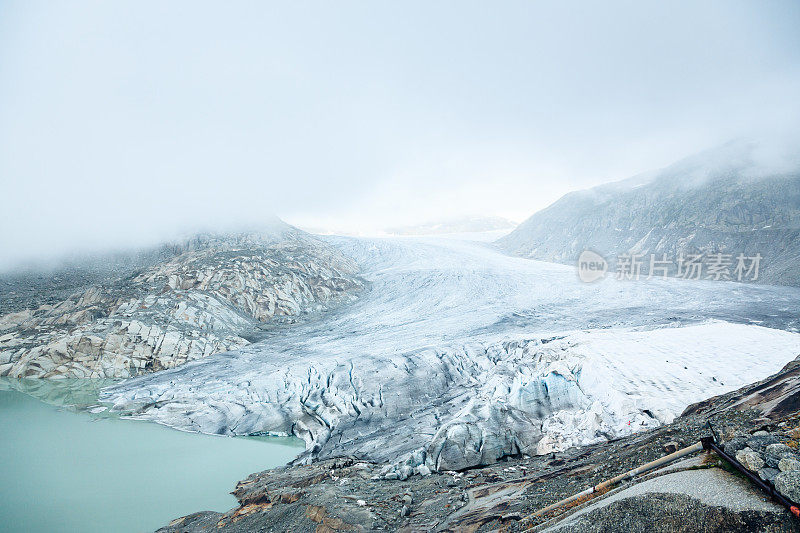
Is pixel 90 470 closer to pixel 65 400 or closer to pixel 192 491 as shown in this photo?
pixel 192 491

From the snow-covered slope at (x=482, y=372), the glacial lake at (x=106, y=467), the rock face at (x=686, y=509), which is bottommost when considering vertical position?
the glacial lake at (x=106, y=467)

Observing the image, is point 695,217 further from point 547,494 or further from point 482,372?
point 547,494

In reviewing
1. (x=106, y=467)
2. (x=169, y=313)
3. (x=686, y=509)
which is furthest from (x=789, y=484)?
(x=169, y=313)

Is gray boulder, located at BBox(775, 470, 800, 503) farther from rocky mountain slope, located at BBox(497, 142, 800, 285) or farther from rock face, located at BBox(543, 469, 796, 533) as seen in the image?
rocky mountain slope, located at BBox(497, 142, 800, 285)

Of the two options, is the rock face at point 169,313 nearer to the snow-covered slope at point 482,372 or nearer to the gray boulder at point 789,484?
the snow-covered slope at point 482,372

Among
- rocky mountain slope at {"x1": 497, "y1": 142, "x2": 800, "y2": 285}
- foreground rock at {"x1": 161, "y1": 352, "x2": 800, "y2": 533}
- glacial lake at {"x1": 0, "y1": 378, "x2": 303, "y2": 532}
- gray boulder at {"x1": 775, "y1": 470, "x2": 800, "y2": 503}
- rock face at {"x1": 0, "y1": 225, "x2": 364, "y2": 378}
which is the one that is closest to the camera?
gray boulder at {"x1": 775, "y1": 470, "x2": 800, "y2": 503}

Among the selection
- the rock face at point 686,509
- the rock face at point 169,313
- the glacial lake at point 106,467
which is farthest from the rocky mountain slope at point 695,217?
the glacial lake at point 106,467

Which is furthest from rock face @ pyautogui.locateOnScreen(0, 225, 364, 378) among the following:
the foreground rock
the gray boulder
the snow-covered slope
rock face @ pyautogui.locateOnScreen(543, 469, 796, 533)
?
the gray boulder
